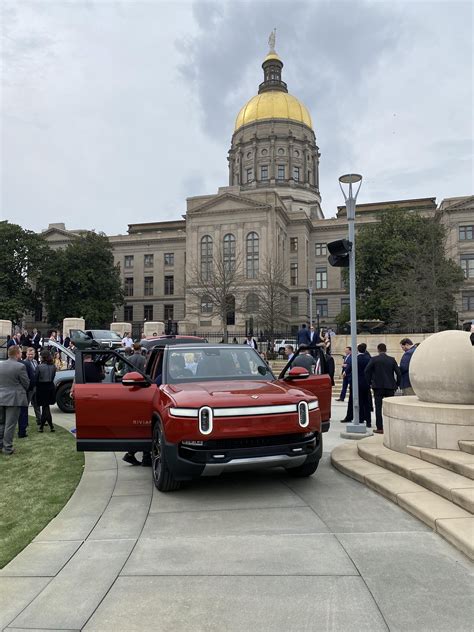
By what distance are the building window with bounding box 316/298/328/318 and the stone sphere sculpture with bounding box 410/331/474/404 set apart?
6983cm

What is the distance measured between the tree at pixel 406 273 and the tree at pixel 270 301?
860 cm

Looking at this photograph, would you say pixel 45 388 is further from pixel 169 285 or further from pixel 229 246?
pixel 169 285

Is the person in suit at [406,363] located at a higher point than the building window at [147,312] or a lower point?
lower

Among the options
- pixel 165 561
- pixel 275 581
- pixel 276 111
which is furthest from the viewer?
pixel 276 111

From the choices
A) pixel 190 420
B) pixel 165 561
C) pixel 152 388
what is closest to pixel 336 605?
pixel 165 561

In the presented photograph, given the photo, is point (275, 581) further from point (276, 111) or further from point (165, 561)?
point (276, 111)

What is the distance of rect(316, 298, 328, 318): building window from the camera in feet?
251

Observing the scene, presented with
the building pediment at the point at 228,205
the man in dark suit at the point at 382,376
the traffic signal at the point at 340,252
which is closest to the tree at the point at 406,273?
the building pediment at the point at 228,205

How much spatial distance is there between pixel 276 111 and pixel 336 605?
91010mm

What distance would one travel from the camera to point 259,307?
177 ft

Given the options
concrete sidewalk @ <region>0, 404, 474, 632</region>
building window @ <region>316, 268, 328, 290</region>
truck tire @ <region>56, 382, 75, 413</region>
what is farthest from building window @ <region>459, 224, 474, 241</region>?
concrete sidewalk @ <region>0, 404, 474, 632</region>

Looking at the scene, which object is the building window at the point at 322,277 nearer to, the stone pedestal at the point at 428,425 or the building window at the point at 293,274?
the building window at the point at 293,274

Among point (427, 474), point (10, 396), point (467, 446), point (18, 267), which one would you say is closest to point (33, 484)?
point (10, 396)

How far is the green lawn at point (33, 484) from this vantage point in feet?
15.8
